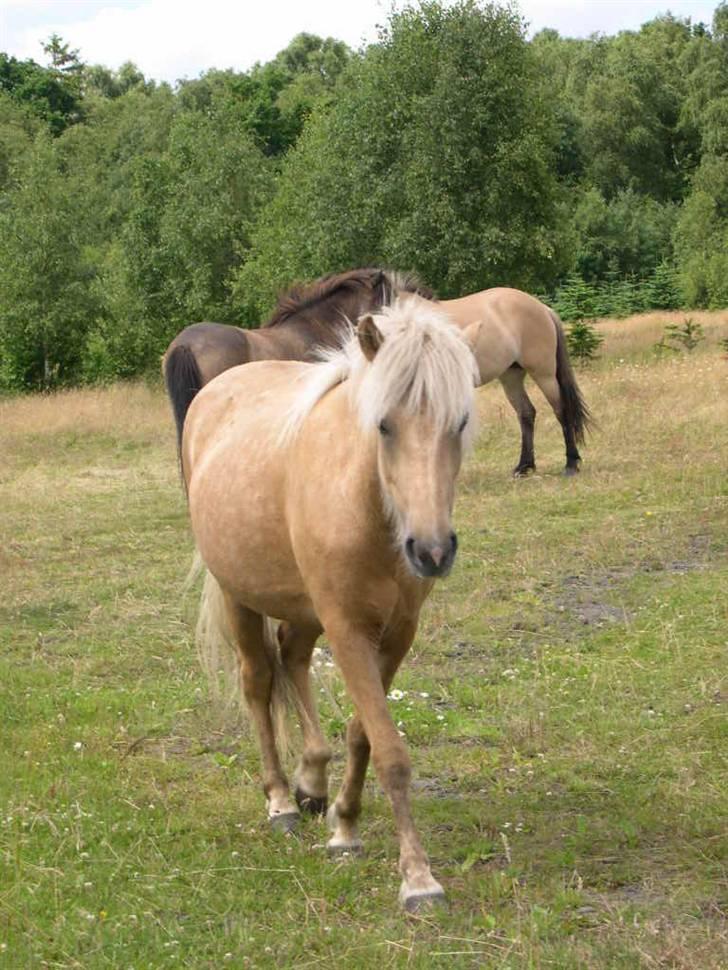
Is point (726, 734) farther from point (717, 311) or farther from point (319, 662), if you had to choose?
point (717, 311)

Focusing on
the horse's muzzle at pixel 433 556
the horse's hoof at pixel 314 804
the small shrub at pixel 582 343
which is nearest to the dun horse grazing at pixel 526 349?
the small shrub at pixel 582 343

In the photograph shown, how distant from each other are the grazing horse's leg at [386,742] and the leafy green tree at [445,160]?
20063mm

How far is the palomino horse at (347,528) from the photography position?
11.3ft

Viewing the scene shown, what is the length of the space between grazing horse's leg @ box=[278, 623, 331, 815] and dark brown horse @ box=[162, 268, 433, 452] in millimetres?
4616

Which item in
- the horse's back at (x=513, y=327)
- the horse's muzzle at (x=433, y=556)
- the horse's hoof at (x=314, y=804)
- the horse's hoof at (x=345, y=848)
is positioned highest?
the horse's muzzle at (x=433, y=556)

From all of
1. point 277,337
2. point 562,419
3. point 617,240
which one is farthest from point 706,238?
point 277,337

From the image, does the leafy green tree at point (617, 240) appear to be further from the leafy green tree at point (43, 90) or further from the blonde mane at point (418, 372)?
the blonde mane at point (418, 372)

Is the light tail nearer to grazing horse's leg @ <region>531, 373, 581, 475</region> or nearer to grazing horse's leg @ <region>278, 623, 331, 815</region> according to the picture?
grazing horse's leg @ <region>278, 623, 331, 815</region>

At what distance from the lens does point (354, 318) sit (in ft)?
30.7

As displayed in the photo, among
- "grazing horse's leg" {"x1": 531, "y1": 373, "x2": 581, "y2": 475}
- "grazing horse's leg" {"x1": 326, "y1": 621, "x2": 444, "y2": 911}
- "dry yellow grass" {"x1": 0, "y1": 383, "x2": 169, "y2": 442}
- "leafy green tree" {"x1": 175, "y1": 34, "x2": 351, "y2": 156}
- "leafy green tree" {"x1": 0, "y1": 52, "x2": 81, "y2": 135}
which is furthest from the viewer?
"leafy green tree" {"x1": 0, "y1": 52, "x2": 81, "y2": 135}

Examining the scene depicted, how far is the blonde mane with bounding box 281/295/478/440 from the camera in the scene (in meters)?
→ 3.44

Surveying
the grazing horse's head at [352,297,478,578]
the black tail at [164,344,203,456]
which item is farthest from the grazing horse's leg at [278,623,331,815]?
the black tail at [164,344,203,456]

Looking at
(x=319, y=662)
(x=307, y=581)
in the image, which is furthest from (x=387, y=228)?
(x=307, y=581)

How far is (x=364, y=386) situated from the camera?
357 centimetres
